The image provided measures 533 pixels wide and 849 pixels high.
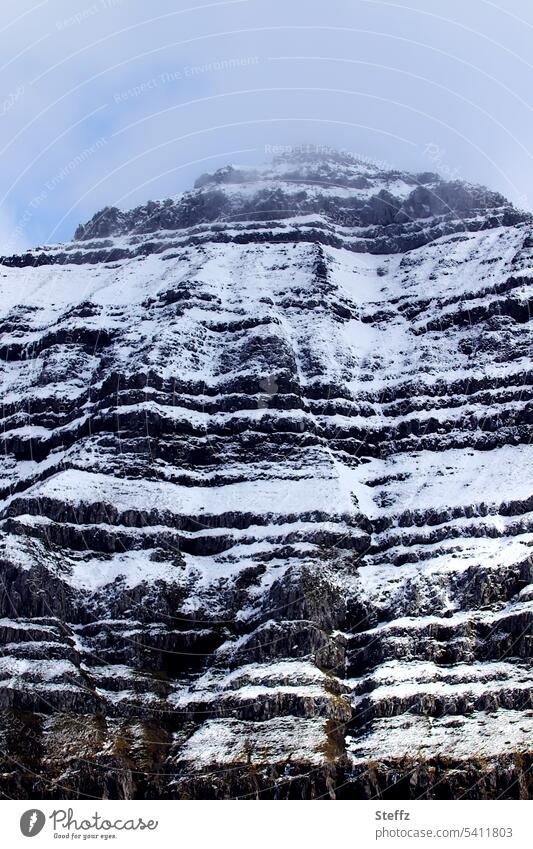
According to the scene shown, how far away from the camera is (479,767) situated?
7037 inches

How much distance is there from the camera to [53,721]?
199 meters

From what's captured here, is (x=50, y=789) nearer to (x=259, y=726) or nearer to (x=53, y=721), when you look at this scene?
(x=53, y=721)

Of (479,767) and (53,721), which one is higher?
(53,721)

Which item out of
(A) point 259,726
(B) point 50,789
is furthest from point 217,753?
(B) point 50,789
